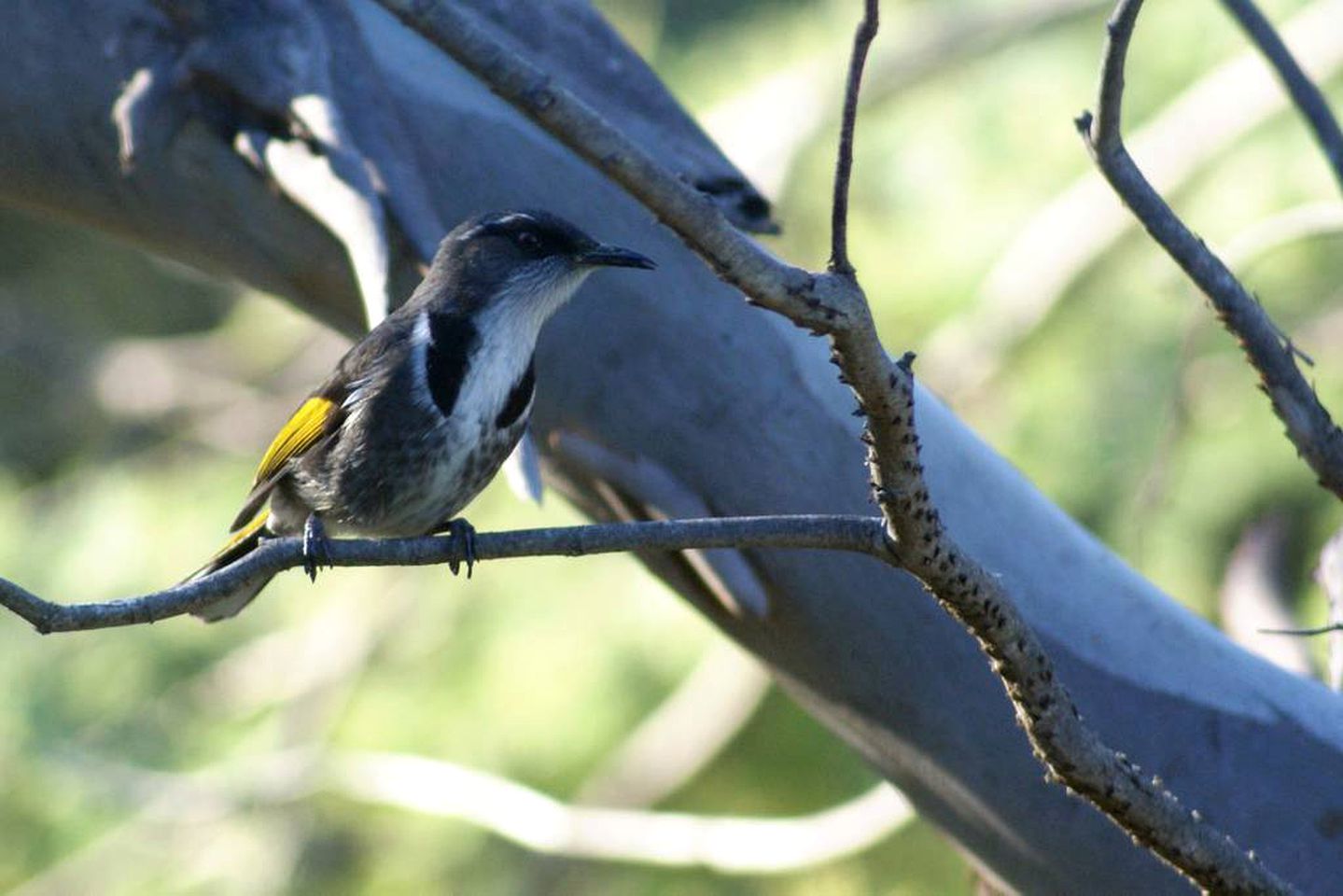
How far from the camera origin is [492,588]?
4.05 metres

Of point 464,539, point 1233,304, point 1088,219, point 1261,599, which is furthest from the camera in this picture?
point 1088,219

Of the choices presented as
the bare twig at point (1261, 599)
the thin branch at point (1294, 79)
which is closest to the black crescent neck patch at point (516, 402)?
the thin branch at point (1294, 79)

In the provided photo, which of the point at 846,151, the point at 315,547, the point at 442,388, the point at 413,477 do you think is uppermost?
the point at 846,151

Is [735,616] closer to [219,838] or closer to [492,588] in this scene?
[492,588]

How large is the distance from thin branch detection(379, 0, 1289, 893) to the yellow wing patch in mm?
937

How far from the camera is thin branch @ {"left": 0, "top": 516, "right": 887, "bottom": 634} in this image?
4.17 feet

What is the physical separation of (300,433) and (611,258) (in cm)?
47

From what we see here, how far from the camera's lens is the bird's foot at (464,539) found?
148 centimetres

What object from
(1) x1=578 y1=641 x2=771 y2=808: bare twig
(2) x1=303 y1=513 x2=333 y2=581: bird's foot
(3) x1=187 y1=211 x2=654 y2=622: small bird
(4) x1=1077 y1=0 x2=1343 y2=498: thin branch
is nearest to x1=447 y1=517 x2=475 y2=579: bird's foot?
(3) x1=187 y1=211 x2=654 y2=622: small bird

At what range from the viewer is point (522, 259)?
81.4 inches

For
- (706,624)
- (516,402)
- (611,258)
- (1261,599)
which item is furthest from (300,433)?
(706,624)

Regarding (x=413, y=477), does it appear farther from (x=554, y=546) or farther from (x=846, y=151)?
(x=846, y=151)

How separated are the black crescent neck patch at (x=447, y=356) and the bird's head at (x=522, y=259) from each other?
0.15 ft

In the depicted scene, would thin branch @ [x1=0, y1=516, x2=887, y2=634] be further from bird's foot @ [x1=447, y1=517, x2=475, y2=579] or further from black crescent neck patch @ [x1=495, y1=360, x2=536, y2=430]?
black crescent neck patch @ [x1=495, y1=360, x2=536, y2=430]
